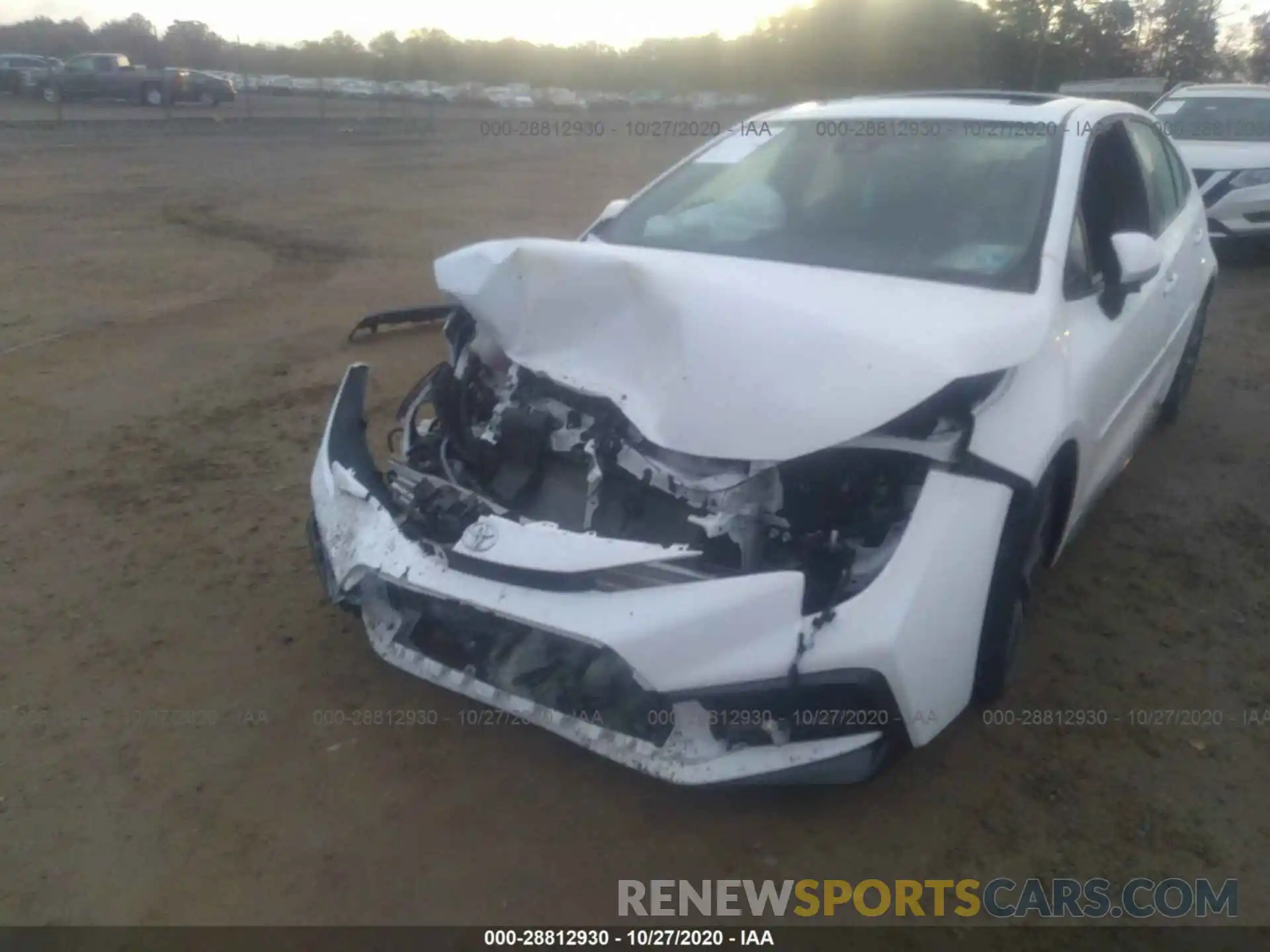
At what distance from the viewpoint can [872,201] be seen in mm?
3582

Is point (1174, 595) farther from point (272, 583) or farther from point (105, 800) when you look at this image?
point (105, 800)

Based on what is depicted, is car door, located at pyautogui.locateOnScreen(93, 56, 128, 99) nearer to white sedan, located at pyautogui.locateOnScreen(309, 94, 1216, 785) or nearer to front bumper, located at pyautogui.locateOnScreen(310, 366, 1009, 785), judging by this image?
white sedan, located at pyautogui.locateOnScreen(309, 94, 1216, 785)

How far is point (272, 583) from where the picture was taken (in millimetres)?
3764

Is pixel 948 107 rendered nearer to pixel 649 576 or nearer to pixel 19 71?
pixel 649 576

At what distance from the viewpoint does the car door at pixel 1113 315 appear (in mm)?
3211

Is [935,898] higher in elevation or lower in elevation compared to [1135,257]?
lower

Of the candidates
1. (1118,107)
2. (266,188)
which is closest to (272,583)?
(1118,107)

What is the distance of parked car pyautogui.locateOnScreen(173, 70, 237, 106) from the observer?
97.2ft

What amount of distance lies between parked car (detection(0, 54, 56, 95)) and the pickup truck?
0.39 m

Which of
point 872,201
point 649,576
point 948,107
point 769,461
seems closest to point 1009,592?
point 769,461

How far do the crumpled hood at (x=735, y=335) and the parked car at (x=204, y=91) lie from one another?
3076 cm

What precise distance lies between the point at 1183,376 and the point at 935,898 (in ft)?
12.4

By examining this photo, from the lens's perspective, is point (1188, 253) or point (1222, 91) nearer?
point (1188, 253)

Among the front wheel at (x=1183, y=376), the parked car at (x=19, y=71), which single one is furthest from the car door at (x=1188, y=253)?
the parked car at (x=19, y=71)
